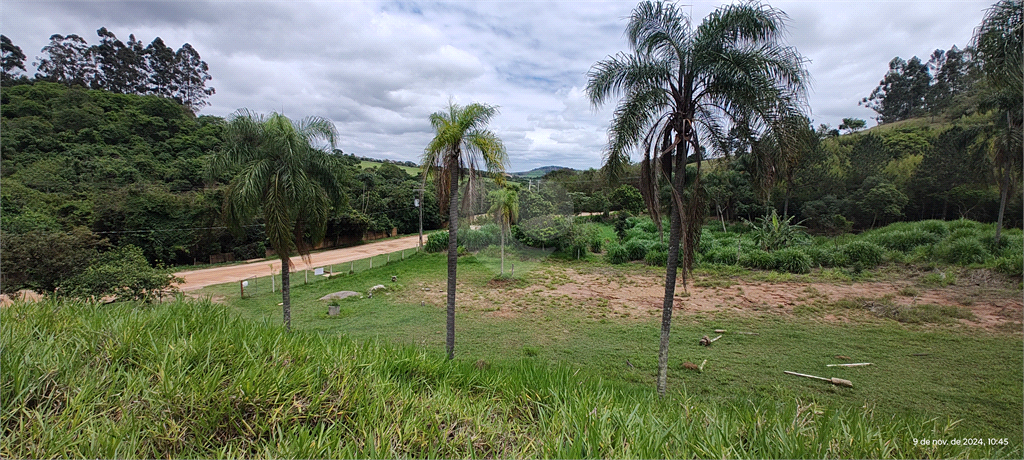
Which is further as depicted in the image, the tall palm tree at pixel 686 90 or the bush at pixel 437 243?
the bush at pixel 437 243

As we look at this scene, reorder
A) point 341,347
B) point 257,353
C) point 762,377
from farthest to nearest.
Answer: point 762,377
point 341,347
point 257,353

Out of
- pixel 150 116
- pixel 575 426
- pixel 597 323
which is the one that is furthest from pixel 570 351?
pixel 150 116

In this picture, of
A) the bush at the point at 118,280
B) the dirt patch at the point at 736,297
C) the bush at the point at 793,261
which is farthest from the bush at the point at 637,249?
the bush at the point at 118,280

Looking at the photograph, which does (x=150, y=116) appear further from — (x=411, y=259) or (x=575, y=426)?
(x=575, y=426)

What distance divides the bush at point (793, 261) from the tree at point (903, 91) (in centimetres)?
5806

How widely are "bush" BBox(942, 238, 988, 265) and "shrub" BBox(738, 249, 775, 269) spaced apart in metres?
5.93

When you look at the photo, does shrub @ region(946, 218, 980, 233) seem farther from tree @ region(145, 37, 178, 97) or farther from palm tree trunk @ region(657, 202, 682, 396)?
tree @ region(145, 37, 178, 97)

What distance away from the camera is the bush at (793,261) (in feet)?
51.2

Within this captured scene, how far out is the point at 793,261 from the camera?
52.1 feet

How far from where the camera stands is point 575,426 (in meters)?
2.07

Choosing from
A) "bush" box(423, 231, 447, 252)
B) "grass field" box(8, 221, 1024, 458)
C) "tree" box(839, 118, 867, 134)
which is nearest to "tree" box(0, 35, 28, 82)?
"bush" box(423, 231, 447, 252)

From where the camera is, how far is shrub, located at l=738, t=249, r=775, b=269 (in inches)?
646

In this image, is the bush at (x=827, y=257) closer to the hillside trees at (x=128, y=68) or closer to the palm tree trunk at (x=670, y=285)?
the palm tree trunk at (x=670, y=285)

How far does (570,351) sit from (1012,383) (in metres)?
6.79
